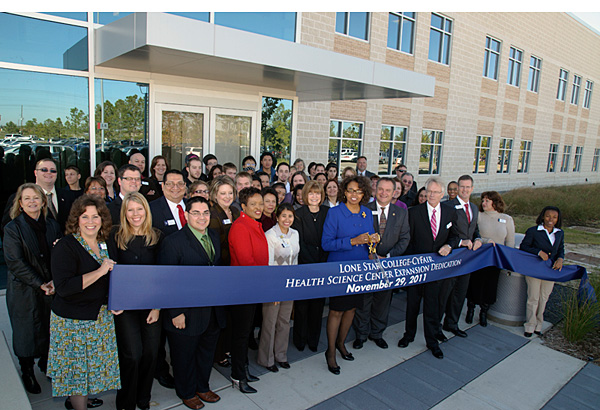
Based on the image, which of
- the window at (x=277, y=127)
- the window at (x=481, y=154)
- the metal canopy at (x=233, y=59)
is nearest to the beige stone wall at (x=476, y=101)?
the window at (x=481, y=154)

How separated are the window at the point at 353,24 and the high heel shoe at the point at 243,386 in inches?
474

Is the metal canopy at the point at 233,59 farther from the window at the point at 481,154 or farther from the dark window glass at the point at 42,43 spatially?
the window at the point at 481,154

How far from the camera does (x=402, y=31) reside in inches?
620

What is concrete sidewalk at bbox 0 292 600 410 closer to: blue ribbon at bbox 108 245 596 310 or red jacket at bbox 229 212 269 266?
blue ribbon at bbox 108 245 596 310

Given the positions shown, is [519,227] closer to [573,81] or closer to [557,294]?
[557,294]

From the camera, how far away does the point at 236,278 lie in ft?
12.3

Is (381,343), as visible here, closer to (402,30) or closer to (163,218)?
(163,218)

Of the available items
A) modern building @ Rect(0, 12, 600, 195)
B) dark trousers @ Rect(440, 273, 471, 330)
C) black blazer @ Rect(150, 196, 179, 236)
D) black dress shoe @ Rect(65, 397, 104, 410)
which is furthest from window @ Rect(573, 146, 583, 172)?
black dress shoe @ Rect(65, 397, 104, 410)

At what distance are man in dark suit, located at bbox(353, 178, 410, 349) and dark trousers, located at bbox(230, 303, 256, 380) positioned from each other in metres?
1.52

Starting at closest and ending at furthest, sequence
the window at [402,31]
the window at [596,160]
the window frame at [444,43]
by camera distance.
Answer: the window at [402,31]
the window frame at [444,43]
the window at [596,160]

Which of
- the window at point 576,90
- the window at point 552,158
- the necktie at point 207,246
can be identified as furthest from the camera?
the window at point 576,90

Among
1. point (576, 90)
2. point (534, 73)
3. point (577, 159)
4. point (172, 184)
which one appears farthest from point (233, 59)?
point (577, 159)

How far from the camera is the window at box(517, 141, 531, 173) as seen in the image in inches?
1025

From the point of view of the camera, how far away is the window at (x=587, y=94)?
1293 inches
